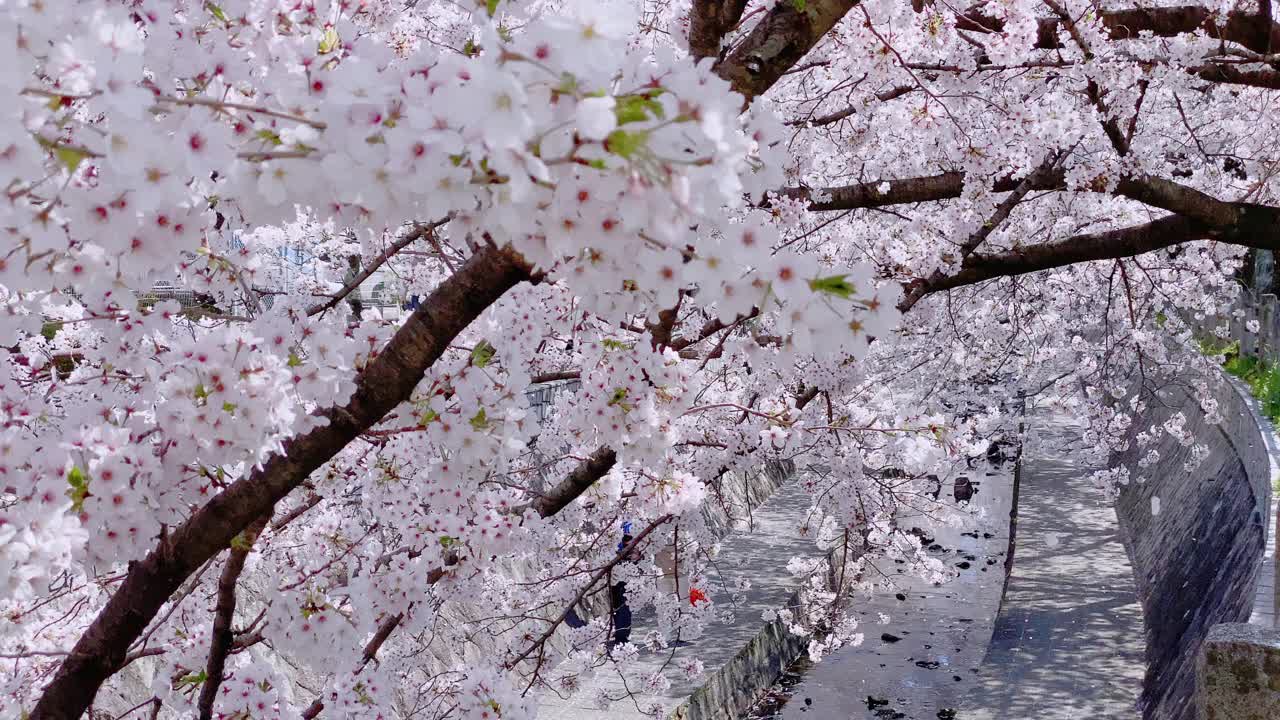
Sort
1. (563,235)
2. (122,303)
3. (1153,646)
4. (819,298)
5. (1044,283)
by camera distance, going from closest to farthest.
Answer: (563,235), (819,298), (122,303), (1153,646), (1044,283)

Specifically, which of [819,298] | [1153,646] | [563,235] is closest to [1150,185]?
[819,298]

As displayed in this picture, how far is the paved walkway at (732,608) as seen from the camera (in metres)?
8.93

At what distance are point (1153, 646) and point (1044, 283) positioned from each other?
3.83 metres

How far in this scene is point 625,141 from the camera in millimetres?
1124

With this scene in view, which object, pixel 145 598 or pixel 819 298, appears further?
pixel 145 598

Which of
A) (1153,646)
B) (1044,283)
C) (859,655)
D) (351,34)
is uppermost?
(1044,283)

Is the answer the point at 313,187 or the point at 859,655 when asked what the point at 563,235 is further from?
the point at 859,655

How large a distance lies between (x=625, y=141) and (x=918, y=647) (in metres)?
12.4

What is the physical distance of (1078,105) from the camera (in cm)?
527

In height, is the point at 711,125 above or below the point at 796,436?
below

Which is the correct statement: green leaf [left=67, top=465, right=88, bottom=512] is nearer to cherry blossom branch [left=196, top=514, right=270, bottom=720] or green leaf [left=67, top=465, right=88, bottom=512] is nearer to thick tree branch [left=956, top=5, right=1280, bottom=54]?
cherry blossom branch [left=196, top=514, right=270, bottom=720]

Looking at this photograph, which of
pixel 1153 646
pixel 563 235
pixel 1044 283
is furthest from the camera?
pixel 1044 283

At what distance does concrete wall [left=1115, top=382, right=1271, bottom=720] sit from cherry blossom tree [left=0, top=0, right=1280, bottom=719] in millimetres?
2589

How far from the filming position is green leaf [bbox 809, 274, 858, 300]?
4.82 ft
